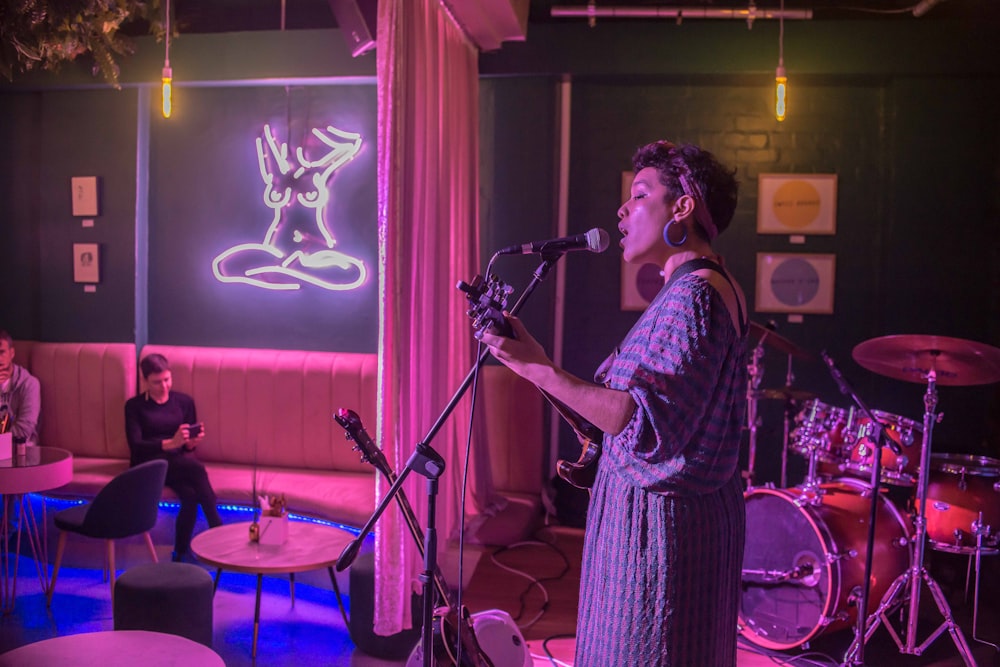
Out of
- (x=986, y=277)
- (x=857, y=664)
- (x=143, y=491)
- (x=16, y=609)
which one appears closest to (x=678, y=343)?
(x=857, y=664)

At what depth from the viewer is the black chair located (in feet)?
13.5

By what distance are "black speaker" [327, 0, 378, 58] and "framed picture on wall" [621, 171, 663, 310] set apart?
2.03 m

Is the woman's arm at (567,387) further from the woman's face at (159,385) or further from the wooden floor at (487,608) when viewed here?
the woman's face at (159,385)

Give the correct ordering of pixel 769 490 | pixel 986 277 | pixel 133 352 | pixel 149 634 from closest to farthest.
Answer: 1. pixel 149 634
2. pixel 769 490
3. pixel 986 277
4. pixel 133 352

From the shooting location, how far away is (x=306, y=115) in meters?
5.70

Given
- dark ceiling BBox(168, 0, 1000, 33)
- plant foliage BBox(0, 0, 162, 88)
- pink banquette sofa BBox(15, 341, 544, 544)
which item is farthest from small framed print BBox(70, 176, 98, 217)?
dark ceiling BBox(168, 0, 1000, 33)

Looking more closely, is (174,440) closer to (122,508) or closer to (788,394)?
(122,508)

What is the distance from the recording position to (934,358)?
3.64 meters

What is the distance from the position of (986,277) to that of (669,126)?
87.2 inches

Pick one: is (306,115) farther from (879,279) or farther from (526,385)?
(879,279)

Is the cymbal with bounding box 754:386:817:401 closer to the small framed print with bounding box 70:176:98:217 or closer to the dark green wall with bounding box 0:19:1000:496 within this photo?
the dark green wall with bounding box 0:19:1000:496

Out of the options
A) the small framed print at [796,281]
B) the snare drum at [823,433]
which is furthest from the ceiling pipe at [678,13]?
the snare drum at [823,433]

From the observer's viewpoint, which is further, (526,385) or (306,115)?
(306,115)

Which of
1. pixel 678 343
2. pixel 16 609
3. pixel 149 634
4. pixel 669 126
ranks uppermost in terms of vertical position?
pixel 669 126
